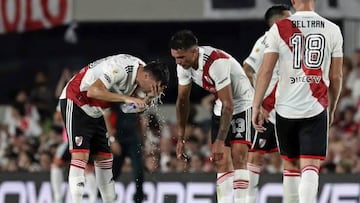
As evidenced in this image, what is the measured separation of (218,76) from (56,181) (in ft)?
18.4

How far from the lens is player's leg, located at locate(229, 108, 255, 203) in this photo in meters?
14.3

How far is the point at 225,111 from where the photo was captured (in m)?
13.8

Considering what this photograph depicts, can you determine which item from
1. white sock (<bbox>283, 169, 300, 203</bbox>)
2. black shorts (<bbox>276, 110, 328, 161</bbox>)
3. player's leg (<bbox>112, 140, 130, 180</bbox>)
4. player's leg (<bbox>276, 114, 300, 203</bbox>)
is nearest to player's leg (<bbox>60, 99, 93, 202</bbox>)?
white sock (<bbox>283, 169, 300, 203</bbox>)

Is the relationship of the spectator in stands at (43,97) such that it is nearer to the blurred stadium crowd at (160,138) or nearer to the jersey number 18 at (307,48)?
the blurred stadium crowd at (160,138)

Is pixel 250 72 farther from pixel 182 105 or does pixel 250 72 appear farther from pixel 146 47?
pixel 146 47

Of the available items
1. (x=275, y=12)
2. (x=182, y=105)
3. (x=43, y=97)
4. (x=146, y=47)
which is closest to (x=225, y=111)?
(x=182, y=105)

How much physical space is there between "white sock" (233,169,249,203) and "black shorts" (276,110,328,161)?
1.63 meters

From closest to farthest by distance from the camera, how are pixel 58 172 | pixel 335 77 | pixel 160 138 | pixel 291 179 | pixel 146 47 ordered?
pixel 335 77 < pixel 291 179 < pixel 58 172 < pixel 160 138 < pixel 146 47

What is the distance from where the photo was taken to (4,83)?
24.7 meters

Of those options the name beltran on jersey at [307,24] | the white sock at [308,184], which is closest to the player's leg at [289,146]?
the white sock at [308,184]

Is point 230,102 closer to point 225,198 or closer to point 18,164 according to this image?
point 225,198

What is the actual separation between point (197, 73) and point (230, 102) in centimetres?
48

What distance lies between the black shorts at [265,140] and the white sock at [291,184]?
1.74m

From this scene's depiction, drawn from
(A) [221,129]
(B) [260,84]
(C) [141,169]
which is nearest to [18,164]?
(C) [141,169]
